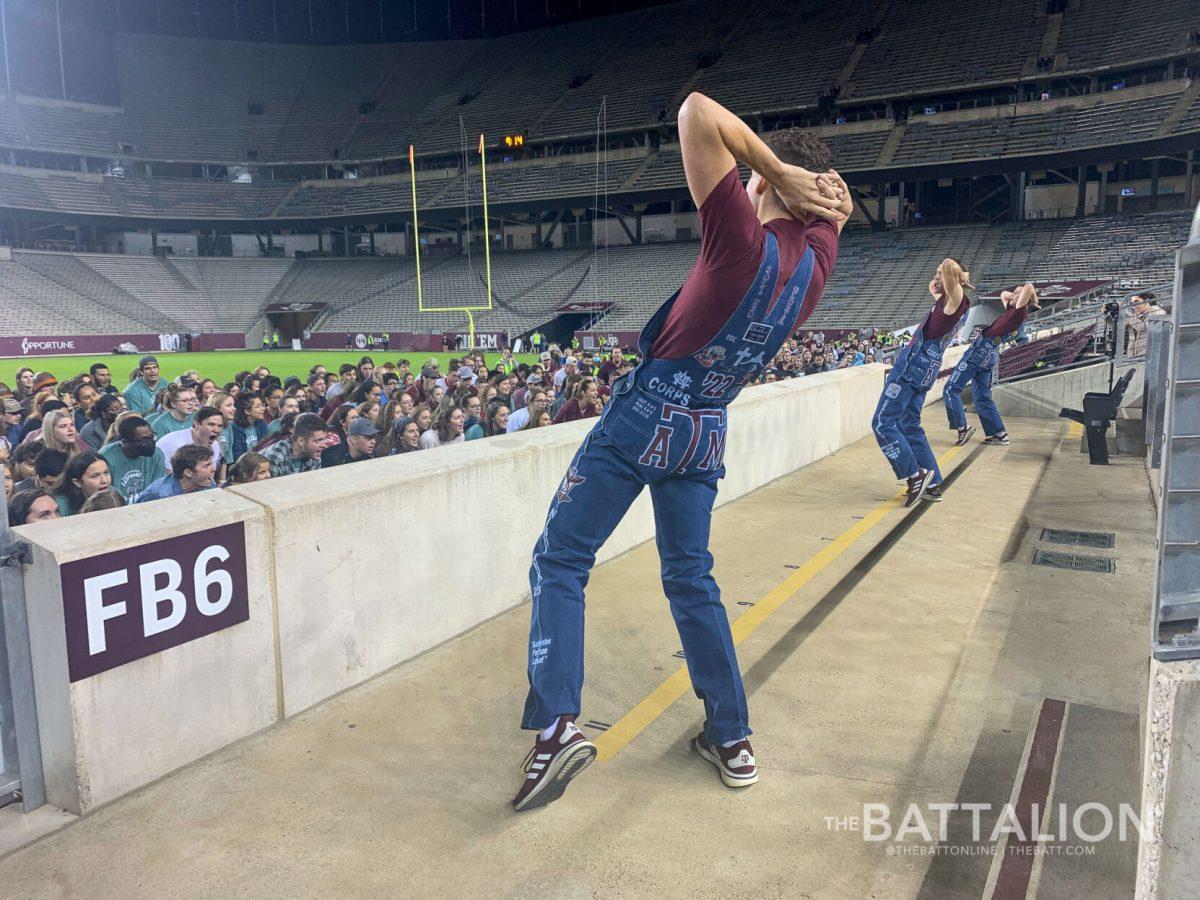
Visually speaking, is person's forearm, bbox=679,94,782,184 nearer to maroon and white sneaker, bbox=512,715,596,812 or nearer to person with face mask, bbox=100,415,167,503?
maroon and white sneaker, bbox=512,715,596,812

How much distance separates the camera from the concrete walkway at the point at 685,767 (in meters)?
2.44

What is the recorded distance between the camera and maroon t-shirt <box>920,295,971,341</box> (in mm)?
7885

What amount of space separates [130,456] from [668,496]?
15.2 feet

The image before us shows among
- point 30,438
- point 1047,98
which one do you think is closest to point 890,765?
point 30,438

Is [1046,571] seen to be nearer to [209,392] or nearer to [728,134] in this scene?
[728,134]

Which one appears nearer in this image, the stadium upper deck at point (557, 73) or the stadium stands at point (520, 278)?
the stadium stands at point (520, 278)

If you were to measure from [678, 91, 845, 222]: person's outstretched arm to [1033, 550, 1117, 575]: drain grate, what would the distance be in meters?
4.06

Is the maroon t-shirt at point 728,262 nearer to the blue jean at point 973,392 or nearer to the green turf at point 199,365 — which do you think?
the blue jean at point 973,392

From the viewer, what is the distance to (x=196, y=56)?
208ft

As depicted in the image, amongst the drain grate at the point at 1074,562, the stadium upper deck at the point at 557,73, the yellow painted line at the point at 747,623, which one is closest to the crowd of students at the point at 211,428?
the yellow painted line at the point at 747,623

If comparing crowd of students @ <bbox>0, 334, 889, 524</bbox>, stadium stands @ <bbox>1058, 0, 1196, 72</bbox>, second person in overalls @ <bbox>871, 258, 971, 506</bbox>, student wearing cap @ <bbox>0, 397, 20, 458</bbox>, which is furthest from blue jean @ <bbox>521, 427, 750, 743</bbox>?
stadium stands @ <bbox>1058, 0, 1196, 72</bbox>

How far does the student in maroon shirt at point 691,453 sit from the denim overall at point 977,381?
8874 millimetres

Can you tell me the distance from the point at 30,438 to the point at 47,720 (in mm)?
5509

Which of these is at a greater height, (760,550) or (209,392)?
(209,392)
